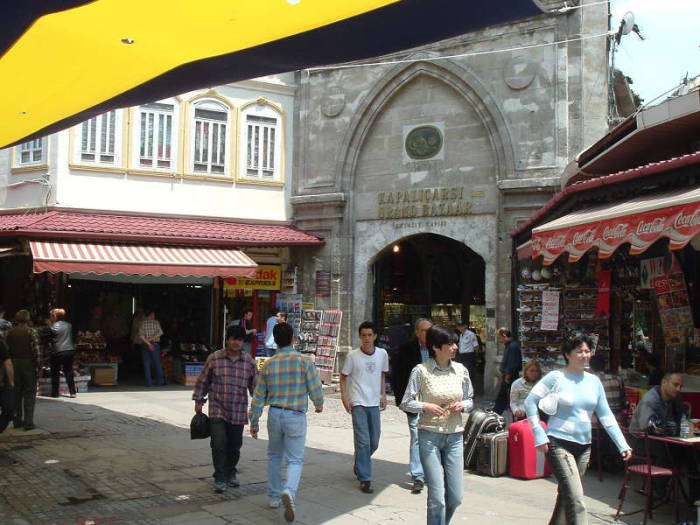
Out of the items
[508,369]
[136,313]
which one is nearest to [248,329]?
[136,313]

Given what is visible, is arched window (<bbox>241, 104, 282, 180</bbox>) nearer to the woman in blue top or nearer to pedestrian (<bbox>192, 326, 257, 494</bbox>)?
pedestrian (<bbox>192, 326, 257, 494</bbox>)

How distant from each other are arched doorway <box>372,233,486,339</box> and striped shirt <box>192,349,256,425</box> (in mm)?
12981

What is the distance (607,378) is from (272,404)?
14.1 ft

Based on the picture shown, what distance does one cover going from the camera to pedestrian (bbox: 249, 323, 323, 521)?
6315 mm

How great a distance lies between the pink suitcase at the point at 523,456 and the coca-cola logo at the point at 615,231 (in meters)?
2.21

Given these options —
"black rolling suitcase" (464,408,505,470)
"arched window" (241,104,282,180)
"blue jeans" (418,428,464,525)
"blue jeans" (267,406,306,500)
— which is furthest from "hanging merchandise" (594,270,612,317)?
"arched window" (241,104,282,180)

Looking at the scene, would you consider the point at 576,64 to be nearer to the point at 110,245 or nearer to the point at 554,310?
the point at 554,310

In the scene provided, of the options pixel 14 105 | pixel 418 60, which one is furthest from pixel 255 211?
pixel 14 105

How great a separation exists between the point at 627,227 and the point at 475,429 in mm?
2773

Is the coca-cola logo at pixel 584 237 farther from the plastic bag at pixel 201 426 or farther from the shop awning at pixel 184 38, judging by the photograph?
the plastic bag at pixel 201 426

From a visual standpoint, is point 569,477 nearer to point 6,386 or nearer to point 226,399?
point 226,399

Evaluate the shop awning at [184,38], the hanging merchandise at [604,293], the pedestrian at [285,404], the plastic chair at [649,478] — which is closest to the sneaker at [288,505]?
the pedestrian at [285,404]

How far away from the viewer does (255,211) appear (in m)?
17.5

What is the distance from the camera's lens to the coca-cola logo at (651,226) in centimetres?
709
